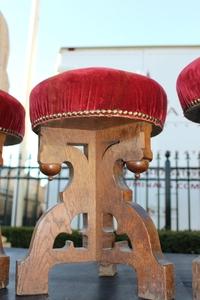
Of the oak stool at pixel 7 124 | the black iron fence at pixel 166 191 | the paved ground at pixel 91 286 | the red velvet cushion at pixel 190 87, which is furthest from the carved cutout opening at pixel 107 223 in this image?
the black iron fence at pixel 166 191

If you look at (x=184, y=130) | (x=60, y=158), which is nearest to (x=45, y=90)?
(x=60, y=158)

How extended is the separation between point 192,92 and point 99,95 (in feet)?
0.72

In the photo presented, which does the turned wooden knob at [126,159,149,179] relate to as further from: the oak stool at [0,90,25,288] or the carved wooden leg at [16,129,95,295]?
the oak stool at [0,90,25,288]

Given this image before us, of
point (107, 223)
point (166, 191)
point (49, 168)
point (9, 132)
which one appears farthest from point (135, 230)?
point (166, 191)

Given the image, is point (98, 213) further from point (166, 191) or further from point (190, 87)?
point (166, 191)

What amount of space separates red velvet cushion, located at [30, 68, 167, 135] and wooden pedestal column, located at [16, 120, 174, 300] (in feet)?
0.25

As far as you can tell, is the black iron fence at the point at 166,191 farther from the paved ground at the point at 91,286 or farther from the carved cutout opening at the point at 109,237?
the carved cutout opening at the point at 109,237

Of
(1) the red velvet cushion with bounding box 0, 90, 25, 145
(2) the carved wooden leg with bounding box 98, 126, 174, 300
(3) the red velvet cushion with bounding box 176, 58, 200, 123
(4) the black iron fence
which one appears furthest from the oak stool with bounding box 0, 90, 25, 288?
(4) the black iron fence

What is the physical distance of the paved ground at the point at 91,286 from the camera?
0.86m

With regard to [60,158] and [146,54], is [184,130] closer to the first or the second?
[146,54]

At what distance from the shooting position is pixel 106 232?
1044 mm

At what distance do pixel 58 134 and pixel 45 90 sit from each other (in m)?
0.14

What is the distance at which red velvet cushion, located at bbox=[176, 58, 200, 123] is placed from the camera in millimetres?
784

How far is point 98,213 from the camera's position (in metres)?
1.03
